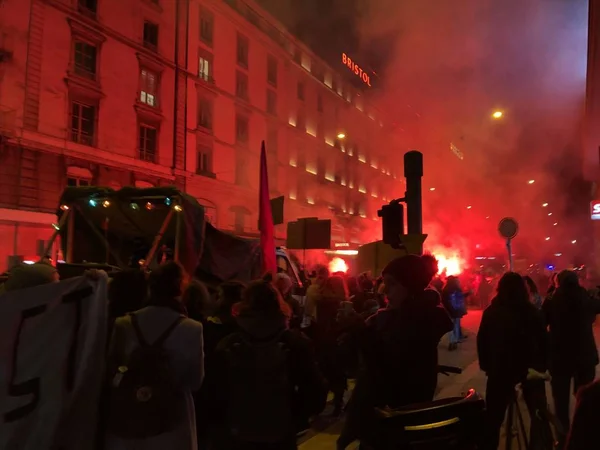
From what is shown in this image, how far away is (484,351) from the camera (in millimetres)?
3617

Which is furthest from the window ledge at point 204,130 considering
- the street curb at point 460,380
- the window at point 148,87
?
the street curb at point 460,380

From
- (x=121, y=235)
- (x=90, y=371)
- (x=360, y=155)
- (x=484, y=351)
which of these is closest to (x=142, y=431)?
(x=90, y=371)

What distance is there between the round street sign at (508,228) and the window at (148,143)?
61.0ft

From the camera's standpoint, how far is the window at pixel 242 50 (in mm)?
29250

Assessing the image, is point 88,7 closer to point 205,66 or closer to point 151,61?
point 151,61

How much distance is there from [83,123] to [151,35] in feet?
20.5

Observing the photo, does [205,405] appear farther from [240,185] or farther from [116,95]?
[240,185]

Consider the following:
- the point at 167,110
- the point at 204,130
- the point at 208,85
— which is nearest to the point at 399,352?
the point at 167,110

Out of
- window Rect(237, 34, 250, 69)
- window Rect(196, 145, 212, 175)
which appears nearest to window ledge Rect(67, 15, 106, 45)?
window Rect(196, 145, 212, 175)

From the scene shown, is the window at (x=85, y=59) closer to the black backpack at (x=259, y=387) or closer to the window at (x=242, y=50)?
the window at (x=242, y=50)

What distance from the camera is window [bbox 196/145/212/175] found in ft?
86.9

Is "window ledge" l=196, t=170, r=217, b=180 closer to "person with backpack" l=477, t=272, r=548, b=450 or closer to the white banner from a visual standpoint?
"person with backpack" l=477, t=272, r=548, b=450

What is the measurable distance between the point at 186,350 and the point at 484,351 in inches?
94.5

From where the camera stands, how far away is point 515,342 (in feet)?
11.3
